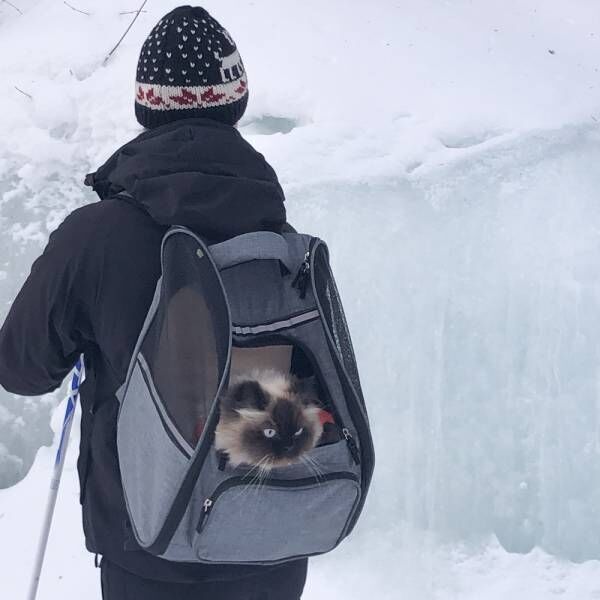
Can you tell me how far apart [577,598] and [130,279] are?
170 centimetres

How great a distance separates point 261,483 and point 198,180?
0.44 meters

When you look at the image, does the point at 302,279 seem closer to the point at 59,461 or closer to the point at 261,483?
the point at 261,483

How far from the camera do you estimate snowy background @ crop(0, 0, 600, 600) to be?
2254mm

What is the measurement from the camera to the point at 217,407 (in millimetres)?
1020

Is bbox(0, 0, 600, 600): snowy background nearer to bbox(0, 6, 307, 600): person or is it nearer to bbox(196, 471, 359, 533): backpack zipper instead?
bbox(0, 6, 307, 600): person

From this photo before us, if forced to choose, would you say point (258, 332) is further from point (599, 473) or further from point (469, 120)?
point (469, 120)

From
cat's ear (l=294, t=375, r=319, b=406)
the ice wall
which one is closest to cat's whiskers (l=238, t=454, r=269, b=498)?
cat's ear (l=294, t=375, r=319, b=406)

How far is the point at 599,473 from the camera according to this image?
2.30 metres

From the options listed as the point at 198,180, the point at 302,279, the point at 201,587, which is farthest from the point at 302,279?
the point at 201,587

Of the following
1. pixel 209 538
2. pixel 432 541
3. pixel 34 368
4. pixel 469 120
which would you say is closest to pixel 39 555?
pixel 34 368

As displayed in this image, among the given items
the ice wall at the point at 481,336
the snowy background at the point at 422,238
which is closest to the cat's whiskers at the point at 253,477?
the snowy background at the point at 422,238

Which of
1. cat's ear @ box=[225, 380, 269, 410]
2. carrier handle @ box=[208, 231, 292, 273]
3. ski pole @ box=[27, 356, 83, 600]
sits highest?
carrier handle @ box=[208, 231, 292, 273]

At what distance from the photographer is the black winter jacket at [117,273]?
1067mm

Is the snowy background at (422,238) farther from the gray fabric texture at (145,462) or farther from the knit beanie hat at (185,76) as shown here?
the knit beanie hat at (185,76)
